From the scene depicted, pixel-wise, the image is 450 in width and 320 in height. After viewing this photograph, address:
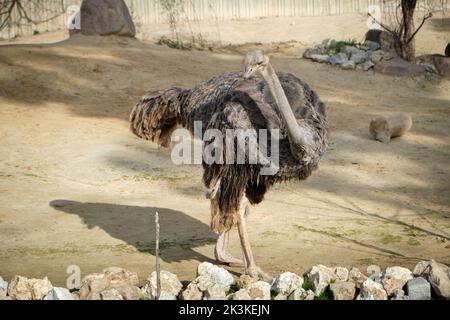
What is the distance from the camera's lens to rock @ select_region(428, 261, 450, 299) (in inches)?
176

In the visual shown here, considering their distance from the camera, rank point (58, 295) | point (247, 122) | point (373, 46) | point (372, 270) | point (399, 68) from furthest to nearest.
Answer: point (373, 46)
point (399, 68)
point (247, 122)
point (372, 270)
point (58, 295)

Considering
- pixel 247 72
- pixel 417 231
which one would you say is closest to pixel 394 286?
pixel 247 72

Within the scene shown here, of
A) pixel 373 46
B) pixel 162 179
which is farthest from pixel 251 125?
pixel 373 46

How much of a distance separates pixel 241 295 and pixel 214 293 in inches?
6.8

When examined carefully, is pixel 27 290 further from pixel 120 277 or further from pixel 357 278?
pixel 357 278

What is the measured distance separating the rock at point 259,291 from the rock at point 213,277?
21 centimetres

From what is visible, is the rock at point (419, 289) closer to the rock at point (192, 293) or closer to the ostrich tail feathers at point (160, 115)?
the rock at point (192, 293)

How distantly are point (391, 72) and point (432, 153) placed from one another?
426 centimetres

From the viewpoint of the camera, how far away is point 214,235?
682 cm

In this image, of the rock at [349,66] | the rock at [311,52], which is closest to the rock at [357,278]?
the rock at [349,66]

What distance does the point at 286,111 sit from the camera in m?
5.30

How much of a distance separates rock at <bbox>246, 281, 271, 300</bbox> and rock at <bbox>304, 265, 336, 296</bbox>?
0.84 feet
